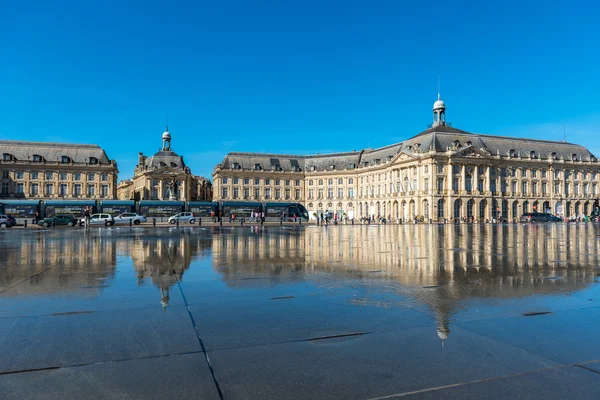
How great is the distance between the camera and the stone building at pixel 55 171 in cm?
8256

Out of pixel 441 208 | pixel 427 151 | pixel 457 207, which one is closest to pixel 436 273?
pixel 441 208

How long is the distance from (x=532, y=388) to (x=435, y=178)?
258 feet

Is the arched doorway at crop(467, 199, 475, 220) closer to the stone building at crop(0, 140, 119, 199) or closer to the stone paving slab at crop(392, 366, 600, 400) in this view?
the stone building at crop(0, 140, 119, 199)

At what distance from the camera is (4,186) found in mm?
82125

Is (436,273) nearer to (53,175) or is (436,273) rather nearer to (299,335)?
(299,335)

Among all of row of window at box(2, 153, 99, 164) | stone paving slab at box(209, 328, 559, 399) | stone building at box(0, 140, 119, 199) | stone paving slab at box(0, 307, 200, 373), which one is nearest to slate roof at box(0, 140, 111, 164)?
stone building at box(0, 140, 119, 199)

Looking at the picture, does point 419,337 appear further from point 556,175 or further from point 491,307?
point 556,175

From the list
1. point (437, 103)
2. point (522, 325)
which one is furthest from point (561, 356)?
point (437, 103)

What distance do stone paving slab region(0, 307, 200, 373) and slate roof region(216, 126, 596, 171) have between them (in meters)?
78.8

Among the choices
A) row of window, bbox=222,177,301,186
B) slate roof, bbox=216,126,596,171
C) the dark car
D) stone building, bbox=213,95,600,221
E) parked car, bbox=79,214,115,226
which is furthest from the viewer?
row of window, bbox=222,177,301,186

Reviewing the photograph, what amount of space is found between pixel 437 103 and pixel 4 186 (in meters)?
91.4

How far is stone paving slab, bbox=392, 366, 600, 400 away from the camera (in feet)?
10.6

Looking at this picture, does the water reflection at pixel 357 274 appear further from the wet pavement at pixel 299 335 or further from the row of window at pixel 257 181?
the row of window at pixel 257 181

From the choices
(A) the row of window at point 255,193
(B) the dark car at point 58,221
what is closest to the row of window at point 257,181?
(A) the row of window at point 255,193
